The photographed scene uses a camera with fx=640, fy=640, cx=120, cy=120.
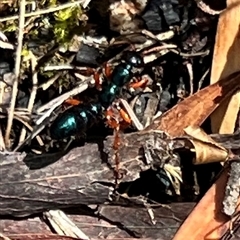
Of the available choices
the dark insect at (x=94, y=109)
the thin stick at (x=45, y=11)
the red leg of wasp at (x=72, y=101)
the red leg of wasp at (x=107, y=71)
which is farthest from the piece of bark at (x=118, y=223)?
the thin stick at (x=45, y=11)

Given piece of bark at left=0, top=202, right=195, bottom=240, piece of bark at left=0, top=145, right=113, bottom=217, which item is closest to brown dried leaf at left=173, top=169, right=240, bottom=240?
piece of bark at left=0, top=202, right=195, bottom=240

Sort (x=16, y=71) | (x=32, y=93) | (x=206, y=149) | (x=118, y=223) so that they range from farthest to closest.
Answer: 1. (x=32, y=93)
2. (x=16, y=71)
3. (x=118, y=223)
4. (x=206, y=149)

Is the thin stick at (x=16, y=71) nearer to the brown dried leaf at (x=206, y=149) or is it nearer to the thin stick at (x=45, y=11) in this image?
the thin stick at (x=45, y=11)

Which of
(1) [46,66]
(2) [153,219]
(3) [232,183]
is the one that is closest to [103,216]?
(2) [153,219]

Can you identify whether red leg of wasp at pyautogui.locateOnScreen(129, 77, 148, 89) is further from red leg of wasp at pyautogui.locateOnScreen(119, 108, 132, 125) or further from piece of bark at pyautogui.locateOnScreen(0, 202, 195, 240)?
piece of bark at pyautogui.locateOnScreen(0, 202, 195, 240)

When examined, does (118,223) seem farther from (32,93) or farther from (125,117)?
(32,93)

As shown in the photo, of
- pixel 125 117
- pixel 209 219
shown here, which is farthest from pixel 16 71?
pixel 209 219

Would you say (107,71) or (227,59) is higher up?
(227,59)
